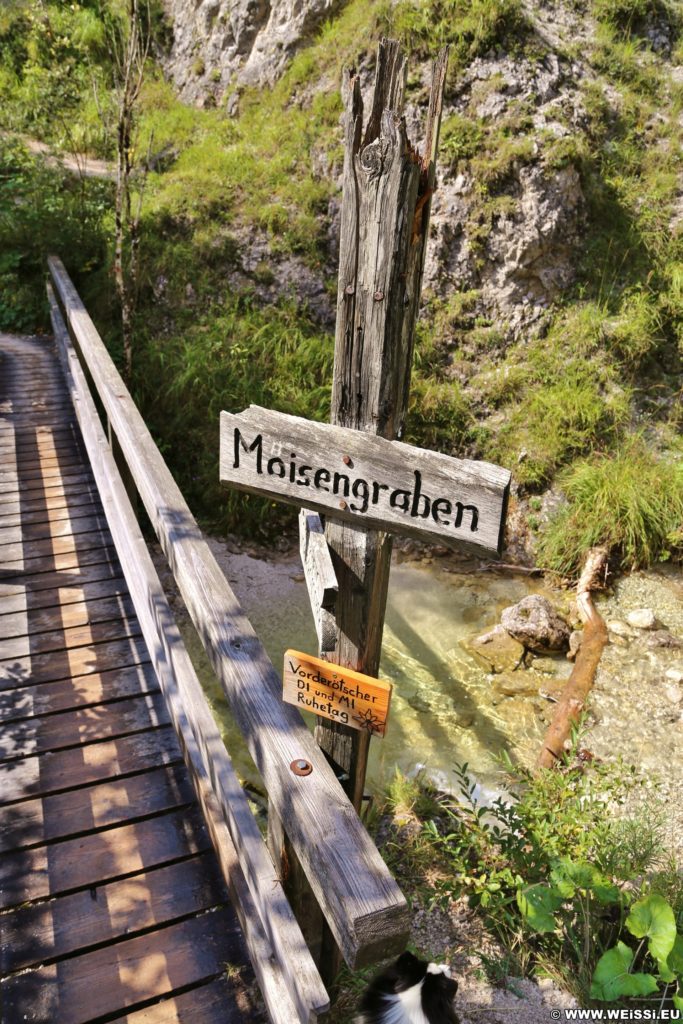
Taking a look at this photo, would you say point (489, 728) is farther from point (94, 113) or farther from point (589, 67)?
point (94, 113)

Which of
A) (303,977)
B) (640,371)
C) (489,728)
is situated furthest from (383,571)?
(640,371)

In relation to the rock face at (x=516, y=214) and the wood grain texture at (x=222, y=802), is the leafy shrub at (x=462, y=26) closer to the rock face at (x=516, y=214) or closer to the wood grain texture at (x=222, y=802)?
the rock face at (x=516, y=214)

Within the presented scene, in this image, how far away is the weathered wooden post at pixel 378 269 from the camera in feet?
5.55

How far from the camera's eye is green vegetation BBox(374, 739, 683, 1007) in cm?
273

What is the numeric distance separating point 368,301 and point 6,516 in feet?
13.2

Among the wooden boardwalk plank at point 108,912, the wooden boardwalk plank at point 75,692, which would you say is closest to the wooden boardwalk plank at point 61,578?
the wooden boardwalk plank at point 75,692

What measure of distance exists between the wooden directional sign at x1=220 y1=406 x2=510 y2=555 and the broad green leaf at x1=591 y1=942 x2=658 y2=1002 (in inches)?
82.4

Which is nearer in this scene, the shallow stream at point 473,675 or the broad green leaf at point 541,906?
the broad green leaf at point 541,906

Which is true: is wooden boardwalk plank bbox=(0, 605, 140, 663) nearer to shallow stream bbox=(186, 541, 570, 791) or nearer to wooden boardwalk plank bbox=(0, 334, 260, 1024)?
wooden boardwalk plank bbox=(0, 334, 260, 1024)

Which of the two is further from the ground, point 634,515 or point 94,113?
point 94,113

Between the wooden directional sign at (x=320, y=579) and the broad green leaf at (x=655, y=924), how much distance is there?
1.76 meters

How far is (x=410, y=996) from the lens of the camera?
6.80 feet

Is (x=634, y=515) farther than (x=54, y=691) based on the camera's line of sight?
Yes

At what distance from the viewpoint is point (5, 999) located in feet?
7.04
